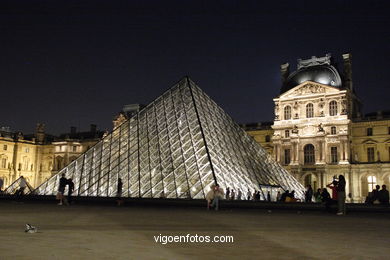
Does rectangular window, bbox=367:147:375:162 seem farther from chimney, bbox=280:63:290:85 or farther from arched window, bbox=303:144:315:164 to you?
chimney, bbox=280:63:290:85

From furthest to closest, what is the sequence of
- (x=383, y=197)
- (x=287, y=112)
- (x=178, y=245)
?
1. (x=287, y=112)
2. (x=383, y=197)
3. (x=178, y=245)

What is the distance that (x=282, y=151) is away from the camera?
44.5 meters

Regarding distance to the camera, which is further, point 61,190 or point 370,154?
point 370,154

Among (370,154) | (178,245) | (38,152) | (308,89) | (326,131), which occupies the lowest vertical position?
(178,245)

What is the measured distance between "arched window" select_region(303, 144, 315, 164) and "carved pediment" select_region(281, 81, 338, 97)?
5503 millimetres

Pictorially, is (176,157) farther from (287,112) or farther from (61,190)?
(287,112)

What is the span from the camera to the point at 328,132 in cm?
4188

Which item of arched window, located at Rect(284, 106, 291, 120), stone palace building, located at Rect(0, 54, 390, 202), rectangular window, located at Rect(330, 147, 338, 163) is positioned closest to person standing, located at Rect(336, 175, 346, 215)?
stone palace building, located at Rect(0, 54, 390, 202)

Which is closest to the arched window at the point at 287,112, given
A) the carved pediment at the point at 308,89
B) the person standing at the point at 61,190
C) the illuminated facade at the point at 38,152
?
the carved pediment at the point at 308,89

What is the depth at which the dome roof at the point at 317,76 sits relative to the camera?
142 ft

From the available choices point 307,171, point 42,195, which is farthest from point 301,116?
point 42,195

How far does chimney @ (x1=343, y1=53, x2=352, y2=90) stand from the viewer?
43.8 meters

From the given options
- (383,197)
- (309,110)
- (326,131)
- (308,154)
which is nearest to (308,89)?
(309,110)

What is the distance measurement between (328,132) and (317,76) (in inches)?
244
